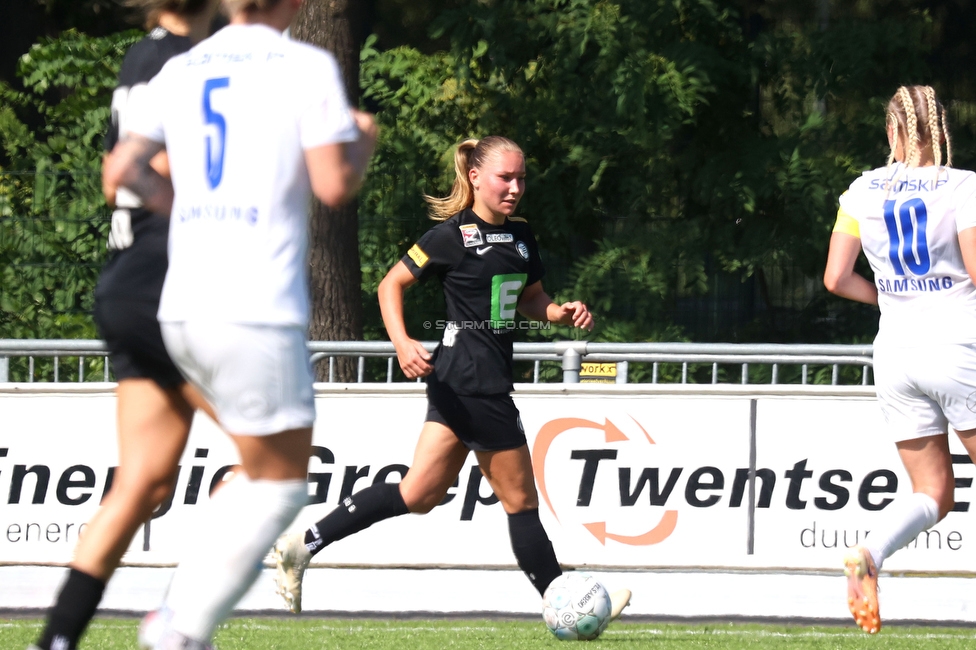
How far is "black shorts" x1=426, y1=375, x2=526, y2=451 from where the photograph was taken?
5270 millimetres

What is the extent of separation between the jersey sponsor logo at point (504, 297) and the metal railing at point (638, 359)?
2.22m

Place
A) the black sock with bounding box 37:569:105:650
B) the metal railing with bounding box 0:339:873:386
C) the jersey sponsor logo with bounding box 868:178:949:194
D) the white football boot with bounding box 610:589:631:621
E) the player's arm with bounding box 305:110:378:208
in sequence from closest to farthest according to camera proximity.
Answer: the player's arm with bounding box 305:110:378:208, the black sock with bounding box 37:569:105:650, the jersey sponsor logo with bounding box 868:178:949:194, the white football boot with bounding box 610:589:631:621, the metal railing with bounding box 0:339:873:386

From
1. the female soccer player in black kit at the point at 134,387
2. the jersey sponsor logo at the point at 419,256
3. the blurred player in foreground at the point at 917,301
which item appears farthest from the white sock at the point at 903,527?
the female soccer player in black kit at the point at 134,387

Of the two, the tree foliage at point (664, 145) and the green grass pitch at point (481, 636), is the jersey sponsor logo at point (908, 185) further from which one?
the tree foliage at point (664, 145)

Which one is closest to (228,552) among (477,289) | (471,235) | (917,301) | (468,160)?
(477,289)

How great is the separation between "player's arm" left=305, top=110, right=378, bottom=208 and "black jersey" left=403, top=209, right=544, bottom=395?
240cm

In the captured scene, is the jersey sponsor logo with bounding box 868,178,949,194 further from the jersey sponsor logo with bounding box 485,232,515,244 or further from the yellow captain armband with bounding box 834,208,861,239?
the jersey sponsor logo with bounding box 485,232,515,244

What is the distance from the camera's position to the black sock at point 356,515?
5.49m

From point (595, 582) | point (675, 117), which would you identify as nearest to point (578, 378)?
point (595, 582)

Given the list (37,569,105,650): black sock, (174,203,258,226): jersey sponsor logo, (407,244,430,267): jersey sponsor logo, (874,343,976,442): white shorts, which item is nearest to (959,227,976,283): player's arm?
(874,343,976,442): white shorts

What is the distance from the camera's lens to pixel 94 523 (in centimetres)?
356

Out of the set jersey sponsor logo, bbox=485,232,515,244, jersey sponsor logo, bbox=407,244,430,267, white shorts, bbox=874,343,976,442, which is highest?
jersey sponsor logo, bbox=485,232,515,244

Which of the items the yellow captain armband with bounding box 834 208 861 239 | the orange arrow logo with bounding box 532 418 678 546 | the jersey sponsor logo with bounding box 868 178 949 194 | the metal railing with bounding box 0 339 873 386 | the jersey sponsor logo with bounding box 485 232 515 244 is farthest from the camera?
the metal railing with bounding box 0 339 873 386

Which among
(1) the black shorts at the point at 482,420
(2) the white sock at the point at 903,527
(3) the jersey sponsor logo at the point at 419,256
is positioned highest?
(3) the jersey sponsor logo at the point at 419,256
